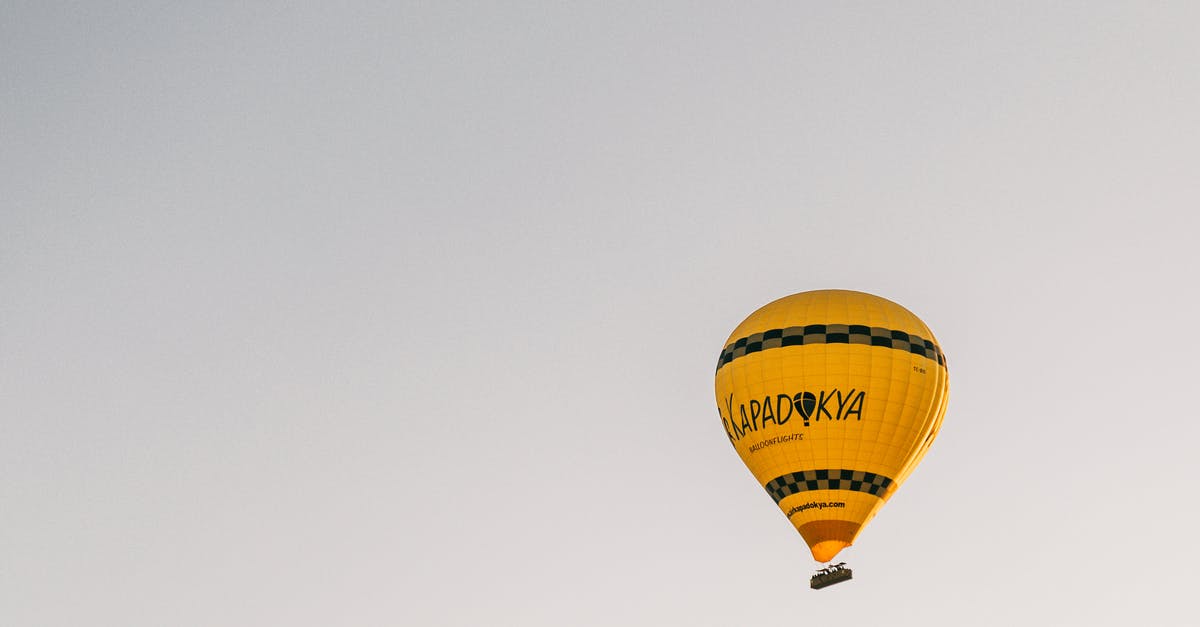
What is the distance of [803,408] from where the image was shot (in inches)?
2517

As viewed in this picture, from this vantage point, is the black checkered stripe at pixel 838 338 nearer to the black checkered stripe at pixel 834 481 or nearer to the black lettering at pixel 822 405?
the black lettering at pixel 822 405

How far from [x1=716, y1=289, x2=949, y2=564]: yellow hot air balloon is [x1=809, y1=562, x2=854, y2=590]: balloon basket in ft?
1.33

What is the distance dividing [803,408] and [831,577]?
4.40 m

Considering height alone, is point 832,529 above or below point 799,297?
below

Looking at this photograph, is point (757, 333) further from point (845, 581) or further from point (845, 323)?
point (845, 581)

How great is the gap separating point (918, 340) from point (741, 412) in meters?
5.03

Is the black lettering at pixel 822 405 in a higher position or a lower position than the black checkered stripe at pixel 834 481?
higher

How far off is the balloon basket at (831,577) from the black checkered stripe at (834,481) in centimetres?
203

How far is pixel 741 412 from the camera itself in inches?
2559

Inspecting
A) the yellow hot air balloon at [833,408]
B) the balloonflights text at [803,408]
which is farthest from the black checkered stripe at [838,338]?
the balloonflights text at [803,408]

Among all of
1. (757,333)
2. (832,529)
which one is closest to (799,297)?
(757,333)

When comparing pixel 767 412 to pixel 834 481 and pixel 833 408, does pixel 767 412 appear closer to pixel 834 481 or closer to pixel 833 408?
pixel 833 408

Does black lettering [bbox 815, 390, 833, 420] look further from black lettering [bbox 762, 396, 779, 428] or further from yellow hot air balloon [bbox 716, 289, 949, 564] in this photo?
black lettering [bbox 762, 396, 779, 428]

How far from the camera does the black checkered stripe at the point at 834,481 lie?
63.8 metres
